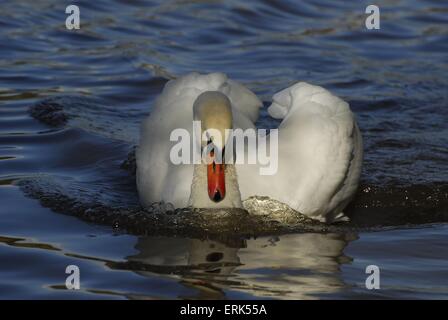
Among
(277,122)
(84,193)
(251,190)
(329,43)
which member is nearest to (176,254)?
(251,190)

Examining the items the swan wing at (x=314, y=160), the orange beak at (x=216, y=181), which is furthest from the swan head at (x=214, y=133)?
the swan wing at (x=314, y=160)

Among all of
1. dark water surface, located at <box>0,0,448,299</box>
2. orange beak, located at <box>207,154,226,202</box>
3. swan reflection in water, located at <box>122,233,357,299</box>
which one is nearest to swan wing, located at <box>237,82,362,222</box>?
dark water surface, located at <box>0,0,448,299</box>

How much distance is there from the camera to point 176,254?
291 inches

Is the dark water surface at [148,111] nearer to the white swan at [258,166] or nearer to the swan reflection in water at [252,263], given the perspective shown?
the swan reflection in water at [252,263]

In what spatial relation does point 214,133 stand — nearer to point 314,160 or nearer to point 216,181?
point 216,181

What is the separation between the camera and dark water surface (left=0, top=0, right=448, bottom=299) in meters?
6.97

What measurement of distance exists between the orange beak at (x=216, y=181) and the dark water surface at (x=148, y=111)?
30cm

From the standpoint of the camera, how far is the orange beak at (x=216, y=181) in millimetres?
7434

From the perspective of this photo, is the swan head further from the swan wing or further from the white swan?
the swan wing

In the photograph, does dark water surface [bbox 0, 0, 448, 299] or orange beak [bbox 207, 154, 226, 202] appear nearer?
dark water surface [bbox 0, 0, 448, 299]

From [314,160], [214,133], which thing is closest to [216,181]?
[214,133]
